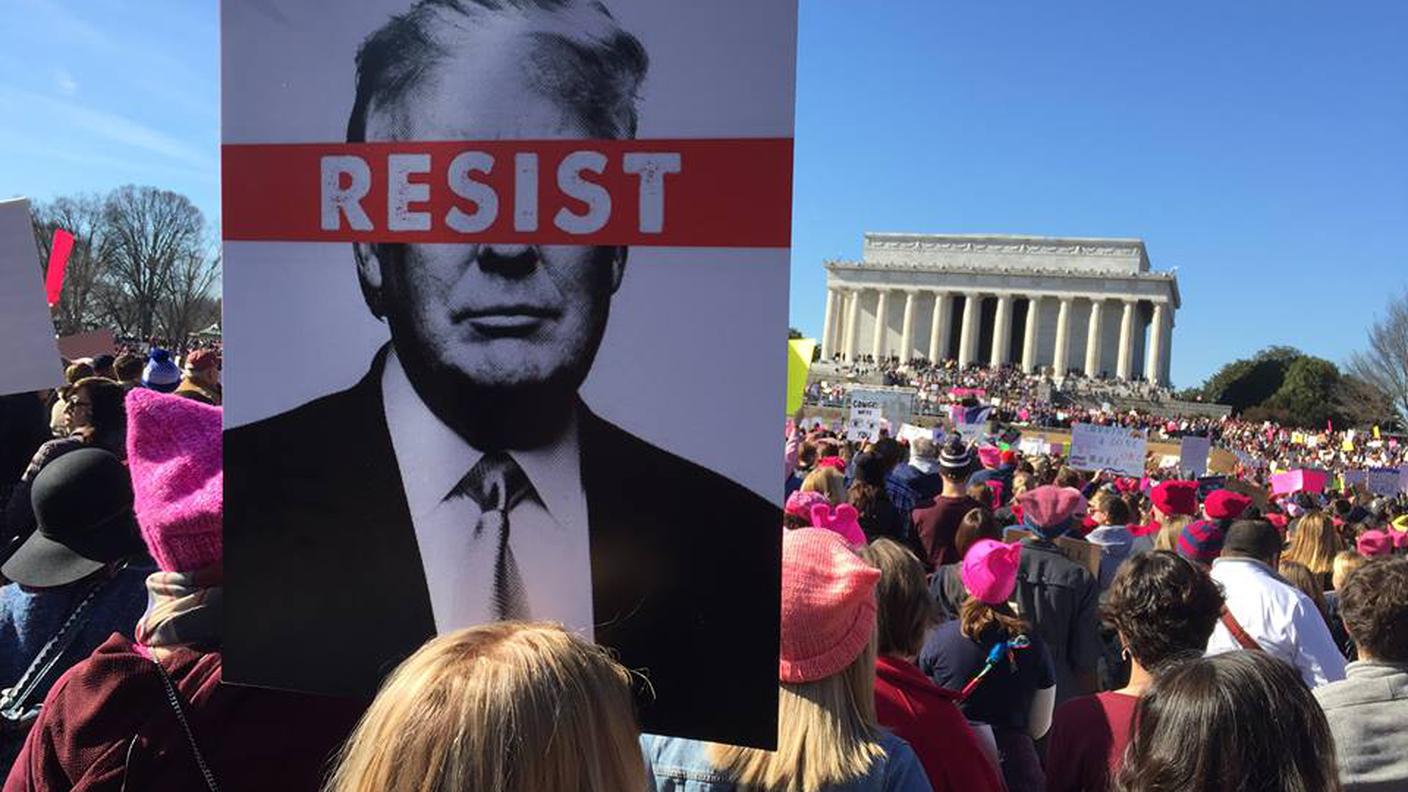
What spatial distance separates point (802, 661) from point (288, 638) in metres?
1.05

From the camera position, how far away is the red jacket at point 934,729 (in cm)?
239

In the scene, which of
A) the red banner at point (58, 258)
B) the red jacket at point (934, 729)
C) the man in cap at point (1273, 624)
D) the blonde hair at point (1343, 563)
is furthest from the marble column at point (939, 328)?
the red jacket at point (934, 729)

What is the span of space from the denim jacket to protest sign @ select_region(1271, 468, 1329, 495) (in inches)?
628

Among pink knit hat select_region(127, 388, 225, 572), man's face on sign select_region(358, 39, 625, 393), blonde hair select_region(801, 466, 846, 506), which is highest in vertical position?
man's face on sign select_region(358, 39, 625, 393)

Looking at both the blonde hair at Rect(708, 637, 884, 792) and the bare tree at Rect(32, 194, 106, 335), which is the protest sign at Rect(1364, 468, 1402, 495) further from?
the bare tree at Rect(32, 194, 106, 335)

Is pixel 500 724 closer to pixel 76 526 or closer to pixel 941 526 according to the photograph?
pixel 76 526

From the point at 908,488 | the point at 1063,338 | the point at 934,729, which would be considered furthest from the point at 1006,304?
the point at 934,729

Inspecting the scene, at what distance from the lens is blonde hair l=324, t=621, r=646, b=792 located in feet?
3.94

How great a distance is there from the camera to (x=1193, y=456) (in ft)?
52.5

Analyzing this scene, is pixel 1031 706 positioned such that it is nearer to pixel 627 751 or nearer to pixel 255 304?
pixel 627 751

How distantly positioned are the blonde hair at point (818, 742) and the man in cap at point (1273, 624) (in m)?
2.37

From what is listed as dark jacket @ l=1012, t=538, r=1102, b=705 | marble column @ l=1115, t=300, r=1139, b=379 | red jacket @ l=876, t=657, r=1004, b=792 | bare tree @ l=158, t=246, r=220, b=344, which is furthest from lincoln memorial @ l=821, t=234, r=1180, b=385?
red jacket @ l=876, t=657, r=1004, b=792

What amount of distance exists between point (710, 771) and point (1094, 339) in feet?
257

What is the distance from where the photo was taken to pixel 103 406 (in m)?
4.76
